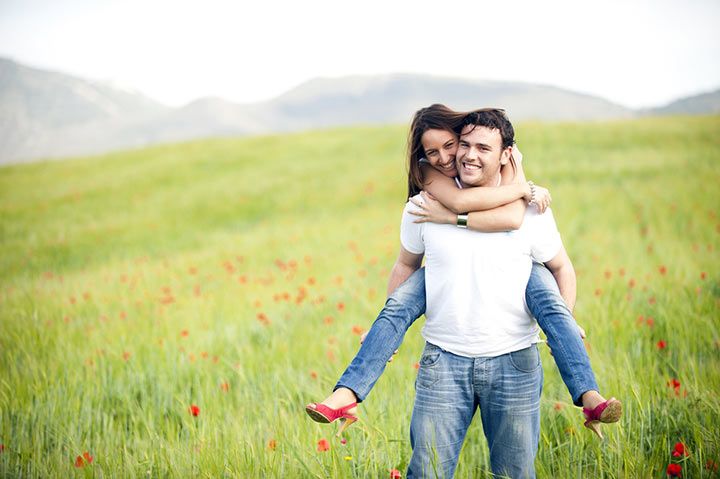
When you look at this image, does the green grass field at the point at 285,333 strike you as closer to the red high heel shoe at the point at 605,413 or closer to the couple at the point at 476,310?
the couple at the point at 476,310

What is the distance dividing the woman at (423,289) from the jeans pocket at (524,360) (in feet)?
0.47

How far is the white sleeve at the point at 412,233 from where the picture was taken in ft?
8.30

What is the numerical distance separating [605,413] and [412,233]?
1120mm

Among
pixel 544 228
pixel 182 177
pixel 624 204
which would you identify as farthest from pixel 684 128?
pixel 544 228

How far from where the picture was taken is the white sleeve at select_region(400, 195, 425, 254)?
8.30 ft

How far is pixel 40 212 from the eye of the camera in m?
17.5

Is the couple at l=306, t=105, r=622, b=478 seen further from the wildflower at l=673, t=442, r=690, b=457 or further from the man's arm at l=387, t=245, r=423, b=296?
the wildflower at l=673, t=442, r=690, b=457

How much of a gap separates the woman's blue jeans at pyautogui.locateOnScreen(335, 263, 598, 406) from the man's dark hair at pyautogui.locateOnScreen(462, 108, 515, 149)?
0.63m

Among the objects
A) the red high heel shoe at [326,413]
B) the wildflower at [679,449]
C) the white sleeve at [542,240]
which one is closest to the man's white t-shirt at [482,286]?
the white sleeve at [542,240]

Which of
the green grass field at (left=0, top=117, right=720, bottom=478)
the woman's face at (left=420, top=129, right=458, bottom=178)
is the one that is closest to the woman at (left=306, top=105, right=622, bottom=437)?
the woman's face at (left=420, top=129, right=458, bottom=178)

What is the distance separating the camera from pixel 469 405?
236 centimetres

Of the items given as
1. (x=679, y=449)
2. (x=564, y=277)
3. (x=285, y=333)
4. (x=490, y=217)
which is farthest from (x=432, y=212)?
(x=285, y=333)

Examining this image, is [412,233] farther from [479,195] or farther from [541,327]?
[541,327]

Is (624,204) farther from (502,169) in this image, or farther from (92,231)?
(92,231)
